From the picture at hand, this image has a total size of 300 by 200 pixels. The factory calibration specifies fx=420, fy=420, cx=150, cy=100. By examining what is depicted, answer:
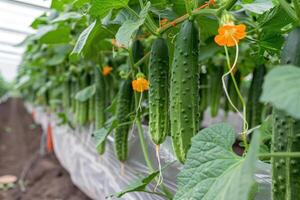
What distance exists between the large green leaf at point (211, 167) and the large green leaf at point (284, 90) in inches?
9.2

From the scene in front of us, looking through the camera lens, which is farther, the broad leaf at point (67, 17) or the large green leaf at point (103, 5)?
the broad leaf at point (67, 17)

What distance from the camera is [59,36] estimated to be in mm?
2549

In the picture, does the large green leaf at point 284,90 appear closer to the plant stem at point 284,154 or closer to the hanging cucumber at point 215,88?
the plant stem at point 284,154

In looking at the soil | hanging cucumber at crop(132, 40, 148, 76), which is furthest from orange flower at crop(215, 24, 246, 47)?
the soil

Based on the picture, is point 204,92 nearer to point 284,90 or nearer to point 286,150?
point 286,150

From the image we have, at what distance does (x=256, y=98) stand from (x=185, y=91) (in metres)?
0.91

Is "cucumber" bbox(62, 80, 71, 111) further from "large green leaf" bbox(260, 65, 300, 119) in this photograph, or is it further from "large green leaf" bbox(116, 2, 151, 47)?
"large green leaf" bbox(260, 65, 300, 119)

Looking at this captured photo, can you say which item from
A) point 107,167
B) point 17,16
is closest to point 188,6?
point 107,167

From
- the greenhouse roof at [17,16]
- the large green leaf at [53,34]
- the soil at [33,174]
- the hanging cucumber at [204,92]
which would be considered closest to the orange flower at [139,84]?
the large green leaf at [53,34]

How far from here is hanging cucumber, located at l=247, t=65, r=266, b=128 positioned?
2.16 meters

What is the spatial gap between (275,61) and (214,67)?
41.2 inches

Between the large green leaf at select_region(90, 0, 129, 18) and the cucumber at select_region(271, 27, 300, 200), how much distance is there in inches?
25.3

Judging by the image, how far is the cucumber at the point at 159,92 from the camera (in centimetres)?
154

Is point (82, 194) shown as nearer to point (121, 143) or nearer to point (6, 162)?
point (121, 143)
